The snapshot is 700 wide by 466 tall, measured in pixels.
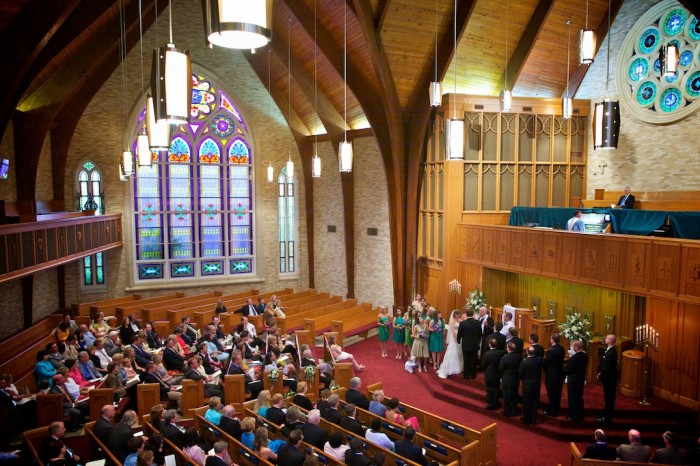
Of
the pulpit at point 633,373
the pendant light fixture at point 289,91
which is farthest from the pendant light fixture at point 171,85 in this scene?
the pendant light fixture at point 289,91

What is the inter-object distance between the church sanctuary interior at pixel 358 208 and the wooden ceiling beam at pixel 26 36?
4 cm

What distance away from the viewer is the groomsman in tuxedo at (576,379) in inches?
333

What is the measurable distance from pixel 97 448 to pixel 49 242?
567 centimetres

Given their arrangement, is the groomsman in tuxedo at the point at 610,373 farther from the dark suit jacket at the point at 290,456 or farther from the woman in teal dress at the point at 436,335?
the dark suit jacket at the point at 290,456

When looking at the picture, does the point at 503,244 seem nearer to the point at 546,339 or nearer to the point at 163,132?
the point at 546,339

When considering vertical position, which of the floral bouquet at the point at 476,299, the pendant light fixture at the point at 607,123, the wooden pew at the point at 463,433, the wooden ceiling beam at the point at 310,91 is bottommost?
the wooden pew at the point at 463,433

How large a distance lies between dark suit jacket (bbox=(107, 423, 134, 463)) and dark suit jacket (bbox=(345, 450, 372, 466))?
287cm

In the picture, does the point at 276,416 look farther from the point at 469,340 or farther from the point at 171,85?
the point at 171,85

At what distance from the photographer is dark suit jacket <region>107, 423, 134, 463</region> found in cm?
648

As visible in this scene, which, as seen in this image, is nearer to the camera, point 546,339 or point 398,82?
point 546,339

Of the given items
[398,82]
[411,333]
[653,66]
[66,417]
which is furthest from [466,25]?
[66,417]

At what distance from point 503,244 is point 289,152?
31.2 feet

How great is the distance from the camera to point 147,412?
869 centimetres

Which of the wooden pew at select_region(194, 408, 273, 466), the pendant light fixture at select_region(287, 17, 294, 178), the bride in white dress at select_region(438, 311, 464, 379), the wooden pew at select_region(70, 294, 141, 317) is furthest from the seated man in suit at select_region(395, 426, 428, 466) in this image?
the wooden pew at select_region(70, 294, 141, 317)
